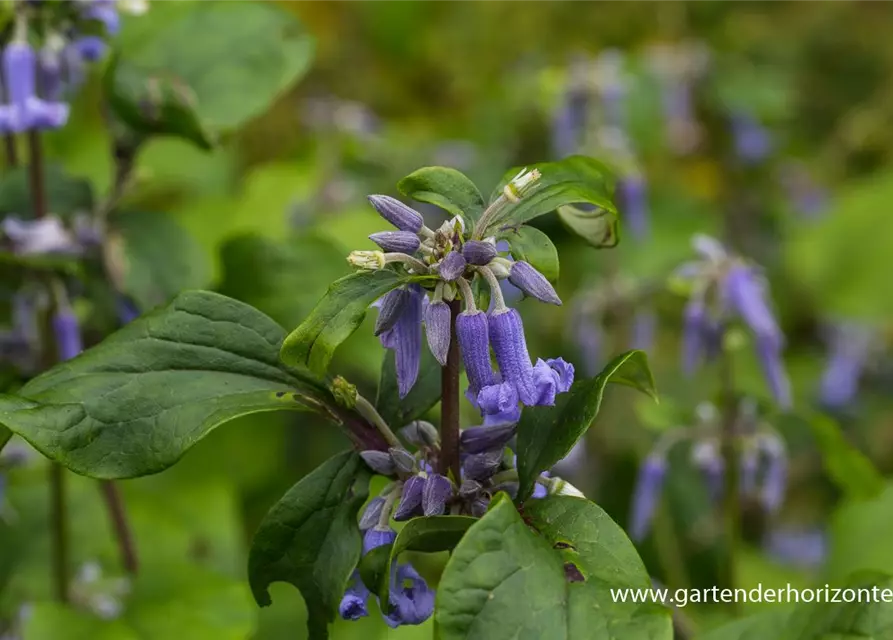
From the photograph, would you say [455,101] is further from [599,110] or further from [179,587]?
[179,587]

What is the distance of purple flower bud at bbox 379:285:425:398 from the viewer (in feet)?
3.01

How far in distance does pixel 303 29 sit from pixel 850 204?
2292 millimetres

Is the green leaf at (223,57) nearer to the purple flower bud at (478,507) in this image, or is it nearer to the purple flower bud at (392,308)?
the purple flower bud at (392,308)

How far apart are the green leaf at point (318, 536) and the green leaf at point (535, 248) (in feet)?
0.92

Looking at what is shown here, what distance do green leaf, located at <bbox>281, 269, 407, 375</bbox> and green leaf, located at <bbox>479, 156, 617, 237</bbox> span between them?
0.37 ft

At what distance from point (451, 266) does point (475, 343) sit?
0.07 metres

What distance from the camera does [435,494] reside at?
2.94ft

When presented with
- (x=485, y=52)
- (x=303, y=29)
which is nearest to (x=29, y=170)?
(x=303, y=29)

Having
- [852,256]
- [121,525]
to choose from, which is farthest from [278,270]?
[852,256]

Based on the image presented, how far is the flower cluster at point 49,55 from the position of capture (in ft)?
4.28

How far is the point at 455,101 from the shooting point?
3990 mm

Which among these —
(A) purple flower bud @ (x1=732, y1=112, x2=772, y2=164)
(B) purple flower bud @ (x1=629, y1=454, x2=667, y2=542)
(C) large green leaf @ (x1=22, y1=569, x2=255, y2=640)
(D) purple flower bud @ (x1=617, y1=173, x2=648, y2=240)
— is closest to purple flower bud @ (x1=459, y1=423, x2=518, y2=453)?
(C) large green leaf @ (x1=22, y1=569, x2=255, y2=640)

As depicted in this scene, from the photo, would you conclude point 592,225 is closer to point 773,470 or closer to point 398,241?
point 398,241

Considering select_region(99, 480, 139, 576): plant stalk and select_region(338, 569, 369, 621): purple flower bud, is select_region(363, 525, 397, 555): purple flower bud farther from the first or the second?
select_region(99, 480, 139, 576): plant stalk
